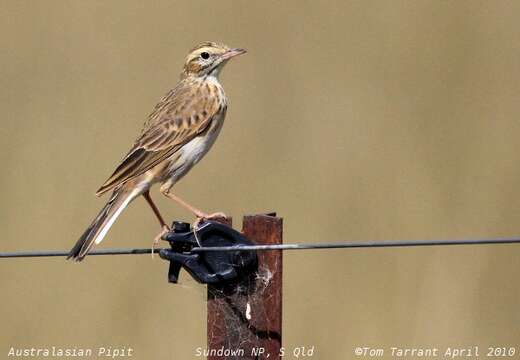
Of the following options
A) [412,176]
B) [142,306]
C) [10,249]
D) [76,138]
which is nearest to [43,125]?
[76,138]

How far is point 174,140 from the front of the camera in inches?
349

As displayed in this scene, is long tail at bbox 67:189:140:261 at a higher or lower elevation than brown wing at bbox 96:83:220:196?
lower

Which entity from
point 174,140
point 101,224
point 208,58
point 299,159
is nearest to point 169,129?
point 174,140

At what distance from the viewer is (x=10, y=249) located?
10969 millimetres

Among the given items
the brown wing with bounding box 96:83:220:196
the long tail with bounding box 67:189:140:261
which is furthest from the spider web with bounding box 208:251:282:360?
the brown wing with bounding box 96:83:220:196

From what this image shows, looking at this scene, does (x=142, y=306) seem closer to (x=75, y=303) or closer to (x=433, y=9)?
(x=75, y=303)

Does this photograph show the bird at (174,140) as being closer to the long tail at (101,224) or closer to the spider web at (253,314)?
the long tail at (101,224)

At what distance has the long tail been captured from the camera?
755cm

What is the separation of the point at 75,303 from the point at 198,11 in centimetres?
411

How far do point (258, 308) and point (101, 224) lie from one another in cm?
192

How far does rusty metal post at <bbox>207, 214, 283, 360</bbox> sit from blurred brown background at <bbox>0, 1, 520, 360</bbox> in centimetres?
357

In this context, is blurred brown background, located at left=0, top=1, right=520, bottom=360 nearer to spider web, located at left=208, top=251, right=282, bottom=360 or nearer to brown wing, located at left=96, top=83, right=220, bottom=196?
brown wing, located at left=96, top=83, right=220, bottom=196

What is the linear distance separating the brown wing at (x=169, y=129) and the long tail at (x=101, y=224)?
0.37 ft

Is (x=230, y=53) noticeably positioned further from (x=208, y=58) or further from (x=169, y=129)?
(x=169, y=129)
